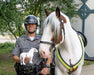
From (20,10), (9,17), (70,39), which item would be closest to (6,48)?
(20,10)

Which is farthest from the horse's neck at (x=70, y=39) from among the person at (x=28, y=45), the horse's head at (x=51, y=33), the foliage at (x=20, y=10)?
the foliage at (x=20, y=10)

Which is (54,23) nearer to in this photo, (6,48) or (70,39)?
(70,39)

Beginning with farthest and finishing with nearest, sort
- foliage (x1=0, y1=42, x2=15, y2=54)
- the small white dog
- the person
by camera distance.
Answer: foliage (x1=0, y1=42, x2=15, y2=54), the person, the small white dog

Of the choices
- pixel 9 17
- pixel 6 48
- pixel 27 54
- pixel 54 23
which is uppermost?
pixel 9 17

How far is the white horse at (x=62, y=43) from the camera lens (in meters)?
2.18

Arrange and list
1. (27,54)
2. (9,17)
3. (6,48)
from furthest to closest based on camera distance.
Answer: (6,48), (9,17), (27,54)

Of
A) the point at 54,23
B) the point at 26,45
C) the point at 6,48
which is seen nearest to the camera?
the point at 54,23

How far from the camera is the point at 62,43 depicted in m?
2.51

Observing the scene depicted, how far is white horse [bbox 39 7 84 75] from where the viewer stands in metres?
2.18

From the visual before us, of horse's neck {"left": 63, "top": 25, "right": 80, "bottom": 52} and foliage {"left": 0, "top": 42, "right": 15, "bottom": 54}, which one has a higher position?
horse's neck {"left": 63, "top": 25, "right": 80, "bottom": 52}

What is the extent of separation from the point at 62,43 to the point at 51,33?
396 millimetres

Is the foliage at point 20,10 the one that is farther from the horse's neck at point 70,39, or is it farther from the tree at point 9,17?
the horse's neck at point 70,39

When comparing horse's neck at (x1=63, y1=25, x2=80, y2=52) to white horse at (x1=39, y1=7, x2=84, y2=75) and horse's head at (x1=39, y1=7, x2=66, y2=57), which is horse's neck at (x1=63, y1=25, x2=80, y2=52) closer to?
white horse at (x1=39, y1=7, x2=84, y2=75)

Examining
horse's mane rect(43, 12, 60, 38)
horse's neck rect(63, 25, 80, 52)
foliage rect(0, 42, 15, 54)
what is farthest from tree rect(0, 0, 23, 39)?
foliage rect(0, 42, 15, 54)
